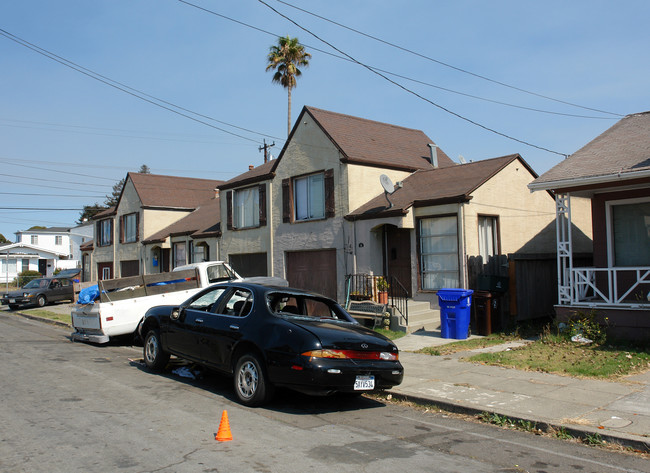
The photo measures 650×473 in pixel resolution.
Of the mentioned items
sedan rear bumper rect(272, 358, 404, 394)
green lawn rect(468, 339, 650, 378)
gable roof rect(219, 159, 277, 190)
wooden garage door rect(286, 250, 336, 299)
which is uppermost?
gable roof rect(219, 159, 277, 190)

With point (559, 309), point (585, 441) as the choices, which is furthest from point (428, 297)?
point (585, 441)

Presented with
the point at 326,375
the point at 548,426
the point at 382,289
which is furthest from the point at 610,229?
the point at 326,375

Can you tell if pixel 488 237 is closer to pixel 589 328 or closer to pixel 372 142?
pixel 589 328

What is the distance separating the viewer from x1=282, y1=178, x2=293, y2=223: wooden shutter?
19.5 meters

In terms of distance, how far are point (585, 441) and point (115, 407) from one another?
5.51 meters

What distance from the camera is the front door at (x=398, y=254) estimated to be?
16078 millimetres

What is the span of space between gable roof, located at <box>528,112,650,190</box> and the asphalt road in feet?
22.7

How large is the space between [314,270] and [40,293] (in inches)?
639

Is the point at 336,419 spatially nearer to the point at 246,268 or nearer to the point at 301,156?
the point at 301,156

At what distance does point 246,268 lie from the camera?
2223 centimetres

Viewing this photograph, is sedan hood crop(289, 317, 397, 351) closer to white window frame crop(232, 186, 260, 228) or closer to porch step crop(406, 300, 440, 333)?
porch step crop(406, 300, 440, 333)

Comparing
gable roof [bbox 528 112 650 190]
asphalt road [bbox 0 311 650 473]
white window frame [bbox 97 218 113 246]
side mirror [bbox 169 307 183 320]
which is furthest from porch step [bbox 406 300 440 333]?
white window frame [bbox 97 218 113 246]

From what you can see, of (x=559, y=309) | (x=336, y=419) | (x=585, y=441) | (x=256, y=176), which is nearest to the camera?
(x=585, y=441)

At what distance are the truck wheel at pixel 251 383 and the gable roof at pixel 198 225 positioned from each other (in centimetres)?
1645
